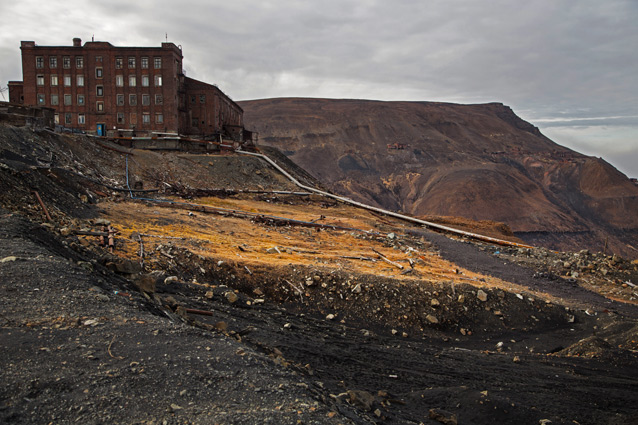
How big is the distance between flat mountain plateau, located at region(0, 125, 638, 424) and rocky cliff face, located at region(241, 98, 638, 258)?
1383 inches

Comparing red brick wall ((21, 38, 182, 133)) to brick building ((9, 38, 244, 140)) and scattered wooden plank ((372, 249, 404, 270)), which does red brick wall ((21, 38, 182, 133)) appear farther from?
scattered wooden plank ((372, 249, 404, 270))

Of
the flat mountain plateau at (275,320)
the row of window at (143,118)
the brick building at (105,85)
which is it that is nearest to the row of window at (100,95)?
the brick building at (105,85)

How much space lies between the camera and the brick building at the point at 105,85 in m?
37.4

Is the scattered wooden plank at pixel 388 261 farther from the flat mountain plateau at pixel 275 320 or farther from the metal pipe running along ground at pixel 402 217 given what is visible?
the metal pipe running along ground at pixel 402 217

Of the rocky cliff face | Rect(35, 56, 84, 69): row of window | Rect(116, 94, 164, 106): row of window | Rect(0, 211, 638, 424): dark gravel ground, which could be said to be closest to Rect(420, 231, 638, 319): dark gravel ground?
Rect(0, 211, 638, 424): dark gravel ground

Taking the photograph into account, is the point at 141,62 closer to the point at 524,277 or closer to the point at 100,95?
the point at 100,95

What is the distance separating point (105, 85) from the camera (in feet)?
124

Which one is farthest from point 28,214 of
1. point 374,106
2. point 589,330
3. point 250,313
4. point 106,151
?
point 374,106

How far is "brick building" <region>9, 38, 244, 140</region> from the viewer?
123 ft

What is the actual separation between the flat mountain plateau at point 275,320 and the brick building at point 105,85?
2042 cm

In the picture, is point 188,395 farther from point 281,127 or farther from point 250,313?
point 281,127

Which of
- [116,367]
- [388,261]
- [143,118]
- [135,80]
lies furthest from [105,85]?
[116,367]

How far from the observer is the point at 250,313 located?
8.09 metres

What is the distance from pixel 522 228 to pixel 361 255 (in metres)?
39.9
